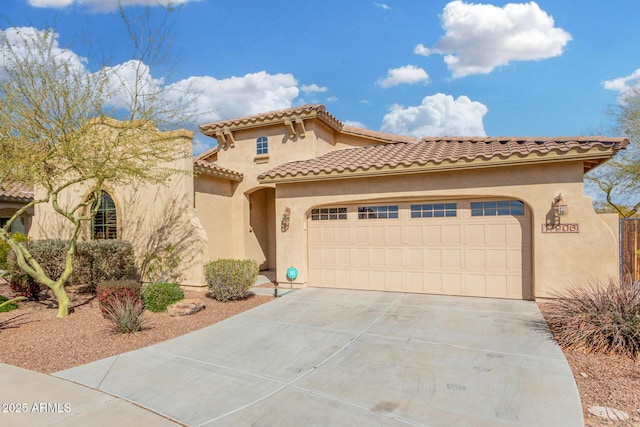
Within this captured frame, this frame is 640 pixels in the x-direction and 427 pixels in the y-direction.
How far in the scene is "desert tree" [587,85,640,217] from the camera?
17.9 meters

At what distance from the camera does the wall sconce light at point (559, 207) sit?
29.1ft

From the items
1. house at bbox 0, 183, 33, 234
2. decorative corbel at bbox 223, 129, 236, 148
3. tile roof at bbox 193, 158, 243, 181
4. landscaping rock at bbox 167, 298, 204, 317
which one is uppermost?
decorative corbel at bbox 223, 129, 236, 148

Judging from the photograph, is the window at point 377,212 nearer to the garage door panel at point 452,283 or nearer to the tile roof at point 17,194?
the garage door panel at point 452,283

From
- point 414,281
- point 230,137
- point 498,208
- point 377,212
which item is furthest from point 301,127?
point 498,208

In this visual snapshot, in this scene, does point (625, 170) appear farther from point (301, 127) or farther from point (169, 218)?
point (169, 218)

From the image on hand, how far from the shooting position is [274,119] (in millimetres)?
14633

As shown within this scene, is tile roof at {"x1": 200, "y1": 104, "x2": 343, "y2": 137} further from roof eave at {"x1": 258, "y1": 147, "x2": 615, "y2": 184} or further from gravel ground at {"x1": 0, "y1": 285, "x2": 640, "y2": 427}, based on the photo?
gravel ground at {"x1": 0, "y1": 285, "x2": 640, "y2": 427}

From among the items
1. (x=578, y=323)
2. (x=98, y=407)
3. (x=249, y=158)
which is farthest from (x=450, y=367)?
(x=249, y=158)

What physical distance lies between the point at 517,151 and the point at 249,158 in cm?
1024

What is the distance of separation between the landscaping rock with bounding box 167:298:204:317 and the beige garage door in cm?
411

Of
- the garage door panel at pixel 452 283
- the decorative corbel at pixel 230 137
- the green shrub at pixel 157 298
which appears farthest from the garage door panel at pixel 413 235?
the decorative corbel at pixel 230 137

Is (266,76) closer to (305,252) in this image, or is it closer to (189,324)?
(305,252)

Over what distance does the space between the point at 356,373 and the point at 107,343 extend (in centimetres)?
488

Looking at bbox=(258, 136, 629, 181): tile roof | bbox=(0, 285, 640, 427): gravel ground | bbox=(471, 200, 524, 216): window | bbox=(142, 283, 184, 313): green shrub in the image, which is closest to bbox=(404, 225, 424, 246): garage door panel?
bbox=(471, 200, 524, 216): window
